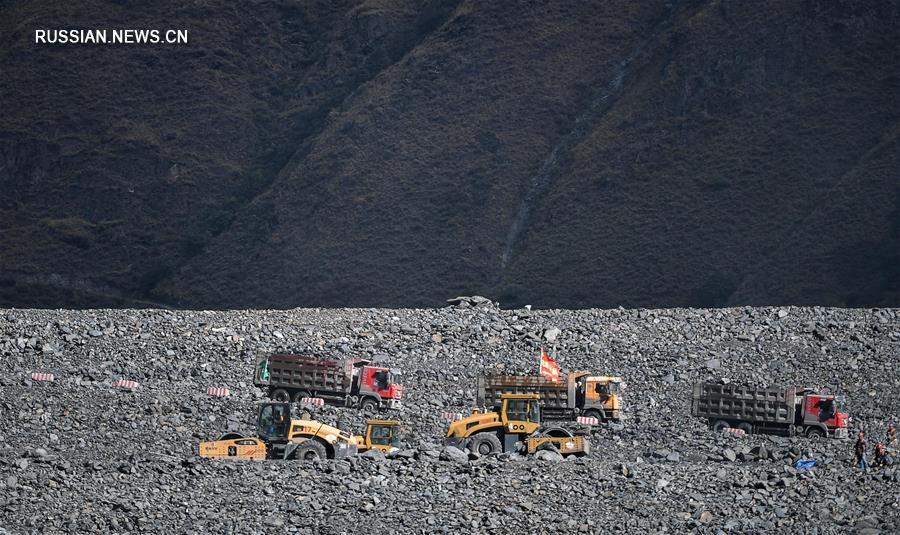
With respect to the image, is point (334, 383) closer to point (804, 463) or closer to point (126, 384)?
point (126, 384)

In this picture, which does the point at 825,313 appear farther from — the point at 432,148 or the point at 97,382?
the point at 432,148

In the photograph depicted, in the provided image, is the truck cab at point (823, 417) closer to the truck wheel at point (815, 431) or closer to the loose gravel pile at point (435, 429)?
the truck wheel at point (815, 431)

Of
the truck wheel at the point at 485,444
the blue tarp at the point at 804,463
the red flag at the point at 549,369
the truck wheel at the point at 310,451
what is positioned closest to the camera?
the truck wheel at the point at 310,451

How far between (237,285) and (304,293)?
3.71 meters

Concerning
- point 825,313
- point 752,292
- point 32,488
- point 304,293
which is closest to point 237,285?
point 304,293

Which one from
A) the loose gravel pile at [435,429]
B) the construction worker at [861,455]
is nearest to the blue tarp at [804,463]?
the loose gravel pile at [435,429]

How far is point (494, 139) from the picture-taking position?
70.6m

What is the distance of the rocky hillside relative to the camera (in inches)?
2475

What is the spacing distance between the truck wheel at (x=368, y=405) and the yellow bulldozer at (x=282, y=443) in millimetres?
5439

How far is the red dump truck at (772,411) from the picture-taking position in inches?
1258

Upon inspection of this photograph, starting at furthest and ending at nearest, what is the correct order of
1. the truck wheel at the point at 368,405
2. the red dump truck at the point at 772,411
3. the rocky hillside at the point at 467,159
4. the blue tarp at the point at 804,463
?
the rocky hillside at the point at 467,159
the truck wheel at the point at 368,405
the red dump truck at the point at 772,411
the blue tarp at the point at 804,463

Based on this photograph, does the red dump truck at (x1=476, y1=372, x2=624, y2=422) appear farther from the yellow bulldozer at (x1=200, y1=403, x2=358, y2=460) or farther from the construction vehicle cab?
the yellow bulldozer at (x1=200, y1=403, x2=358, y2=460)

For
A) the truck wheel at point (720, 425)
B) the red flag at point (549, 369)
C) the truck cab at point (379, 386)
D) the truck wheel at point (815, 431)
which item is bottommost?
the truck wheel at point (815, 431)

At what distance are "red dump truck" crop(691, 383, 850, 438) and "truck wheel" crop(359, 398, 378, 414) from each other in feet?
19.3
